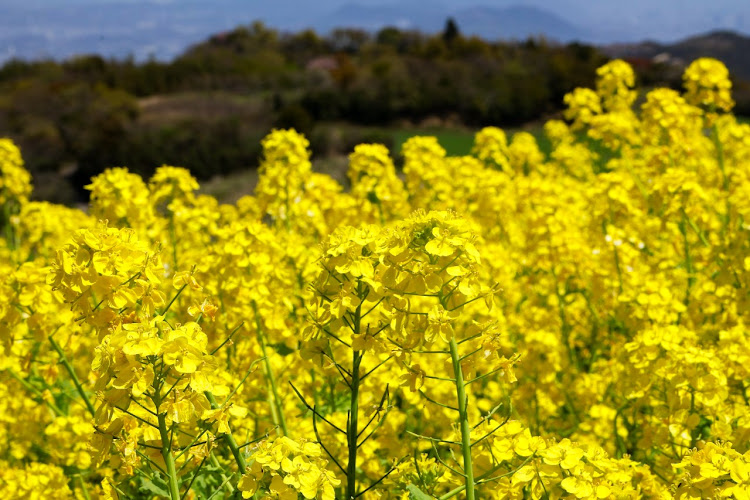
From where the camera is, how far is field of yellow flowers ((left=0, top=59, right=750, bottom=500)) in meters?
2.15

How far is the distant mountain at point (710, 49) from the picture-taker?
48412 mm

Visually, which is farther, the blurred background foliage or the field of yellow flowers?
the blurred background foliage

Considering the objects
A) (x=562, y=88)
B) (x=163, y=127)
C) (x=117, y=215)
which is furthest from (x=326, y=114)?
(x=117, y=215)

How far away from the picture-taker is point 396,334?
2.25 metres

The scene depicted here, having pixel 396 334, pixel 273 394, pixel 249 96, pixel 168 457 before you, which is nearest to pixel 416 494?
pixel 396 334

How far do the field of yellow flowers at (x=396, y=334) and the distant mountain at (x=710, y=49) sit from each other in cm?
4484

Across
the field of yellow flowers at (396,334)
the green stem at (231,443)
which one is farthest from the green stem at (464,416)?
the green stem at (231,443)

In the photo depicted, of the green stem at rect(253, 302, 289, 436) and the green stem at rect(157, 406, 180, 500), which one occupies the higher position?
the green stem at rect(157, 406, 180, 500)

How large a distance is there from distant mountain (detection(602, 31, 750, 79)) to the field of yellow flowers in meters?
44.8

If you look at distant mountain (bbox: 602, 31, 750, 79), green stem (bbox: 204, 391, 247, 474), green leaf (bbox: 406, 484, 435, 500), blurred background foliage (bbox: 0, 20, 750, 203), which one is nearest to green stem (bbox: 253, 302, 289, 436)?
green stem (bbox: 204, 391, 247, 474)

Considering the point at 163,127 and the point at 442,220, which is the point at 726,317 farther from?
the point at 163,127

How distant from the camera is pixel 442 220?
2191 mm

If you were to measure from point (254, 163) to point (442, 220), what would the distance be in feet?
77.1

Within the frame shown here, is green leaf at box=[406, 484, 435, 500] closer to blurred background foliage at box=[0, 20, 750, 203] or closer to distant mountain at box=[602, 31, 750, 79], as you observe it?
blurred background foliage at box=[0, 20, 750, 203]
